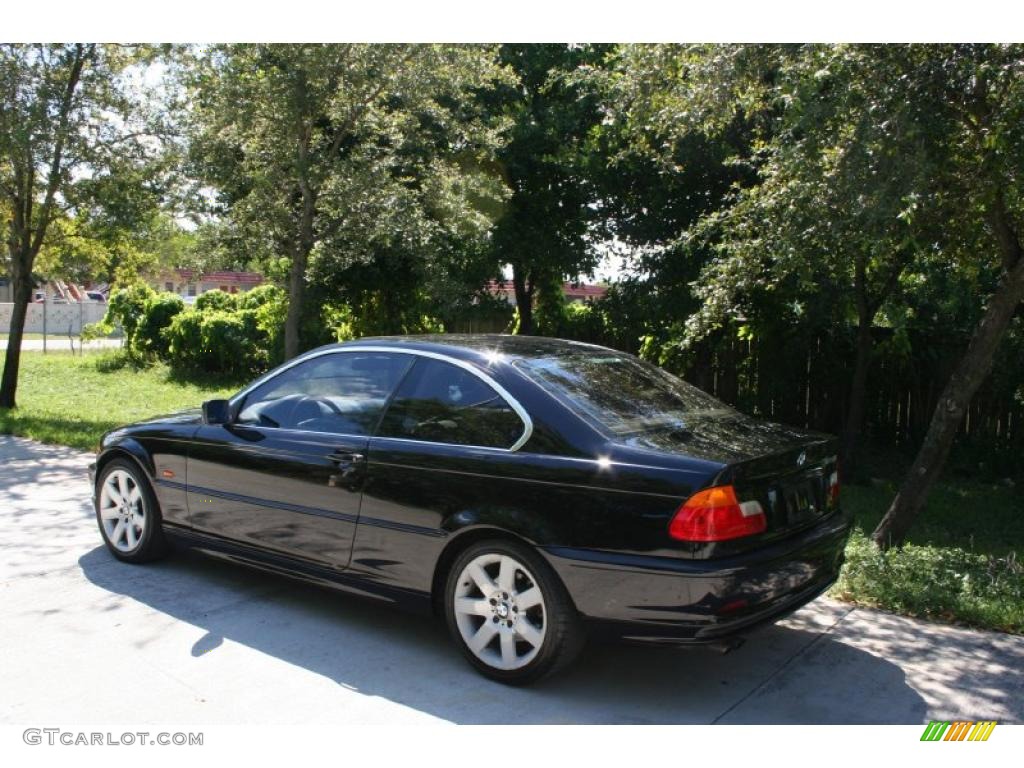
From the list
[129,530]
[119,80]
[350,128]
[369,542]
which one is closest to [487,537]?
[369,542]

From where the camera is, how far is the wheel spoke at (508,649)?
158 inches

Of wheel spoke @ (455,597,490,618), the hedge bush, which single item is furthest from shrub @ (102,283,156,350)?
wheel spoke @ (455,597,490,618)

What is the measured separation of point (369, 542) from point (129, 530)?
6.88ft

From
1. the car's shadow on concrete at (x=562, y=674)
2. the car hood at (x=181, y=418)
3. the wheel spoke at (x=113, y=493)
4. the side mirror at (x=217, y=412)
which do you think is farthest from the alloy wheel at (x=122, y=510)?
the side mirror at (x=217, y=412)

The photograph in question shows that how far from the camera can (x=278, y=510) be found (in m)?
4.86

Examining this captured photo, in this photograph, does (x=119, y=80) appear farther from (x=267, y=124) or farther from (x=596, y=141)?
(x=596, y=141)

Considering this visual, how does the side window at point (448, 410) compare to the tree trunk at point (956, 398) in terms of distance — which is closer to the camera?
the side window at point (448, 410)

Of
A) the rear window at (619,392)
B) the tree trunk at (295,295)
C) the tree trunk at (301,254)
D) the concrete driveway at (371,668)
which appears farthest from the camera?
the tree trunk at (295,295)

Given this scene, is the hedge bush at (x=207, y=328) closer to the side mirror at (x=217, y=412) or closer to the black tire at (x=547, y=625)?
the side mirror at (x=217, y=412)

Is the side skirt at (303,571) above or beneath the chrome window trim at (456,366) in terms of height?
beneath

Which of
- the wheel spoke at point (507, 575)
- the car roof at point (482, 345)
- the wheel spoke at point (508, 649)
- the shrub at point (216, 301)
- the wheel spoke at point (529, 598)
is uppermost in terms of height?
the shrub at point (216, 301)

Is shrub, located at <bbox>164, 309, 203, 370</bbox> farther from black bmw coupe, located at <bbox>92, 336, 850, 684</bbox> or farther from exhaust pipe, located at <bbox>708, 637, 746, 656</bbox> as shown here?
exhaust pipe, located at <bbox>708, 637, 746, 656</bbox>

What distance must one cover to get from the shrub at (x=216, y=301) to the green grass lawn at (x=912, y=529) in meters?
2.31

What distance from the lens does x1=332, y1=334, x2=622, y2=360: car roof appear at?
4633 millimetres
